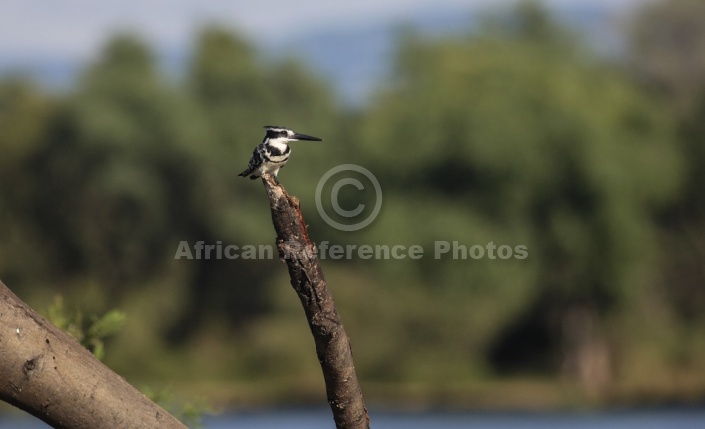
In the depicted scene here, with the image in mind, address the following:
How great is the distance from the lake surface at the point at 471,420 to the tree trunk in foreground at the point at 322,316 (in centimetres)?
2183

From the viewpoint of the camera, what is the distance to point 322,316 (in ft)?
12.7

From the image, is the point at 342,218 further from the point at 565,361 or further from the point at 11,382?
the point at 11,382

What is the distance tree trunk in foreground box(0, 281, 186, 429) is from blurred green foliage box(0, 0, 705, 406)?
25731mm

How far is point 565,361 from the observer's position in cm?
3306

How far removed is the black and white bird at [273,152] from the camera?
7.98m

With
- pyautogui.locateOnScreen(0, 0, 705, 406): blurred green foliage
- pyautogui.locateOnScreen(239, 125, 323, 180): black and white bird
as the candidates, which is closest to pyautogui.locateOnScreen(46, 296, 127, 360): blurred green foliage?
pyautogui.locateOnScreen(239, 125, 323, 180): black and white bird

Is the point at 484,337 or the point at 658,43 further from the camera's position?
the point at 658,43

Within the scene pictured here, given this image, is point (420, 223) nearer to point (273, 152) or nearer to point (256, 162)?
point (256, 162)

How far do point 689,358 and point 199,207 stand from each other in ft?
51.1

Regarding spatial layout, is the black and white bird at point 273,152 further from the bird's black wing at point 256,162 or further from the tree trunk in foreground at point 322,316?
the tree trunk in foreground at point 322,316

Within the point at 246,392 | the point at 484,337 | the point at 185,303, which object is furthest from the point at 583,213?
the point at 185,303

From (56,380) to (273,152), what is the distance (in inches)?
186

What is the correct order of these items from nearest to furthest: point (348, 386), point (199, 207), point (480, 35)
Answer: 1. point (348, 386)
2. point (480, 35)
3. point (199, 207)

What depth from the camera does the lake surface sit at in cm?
2655
